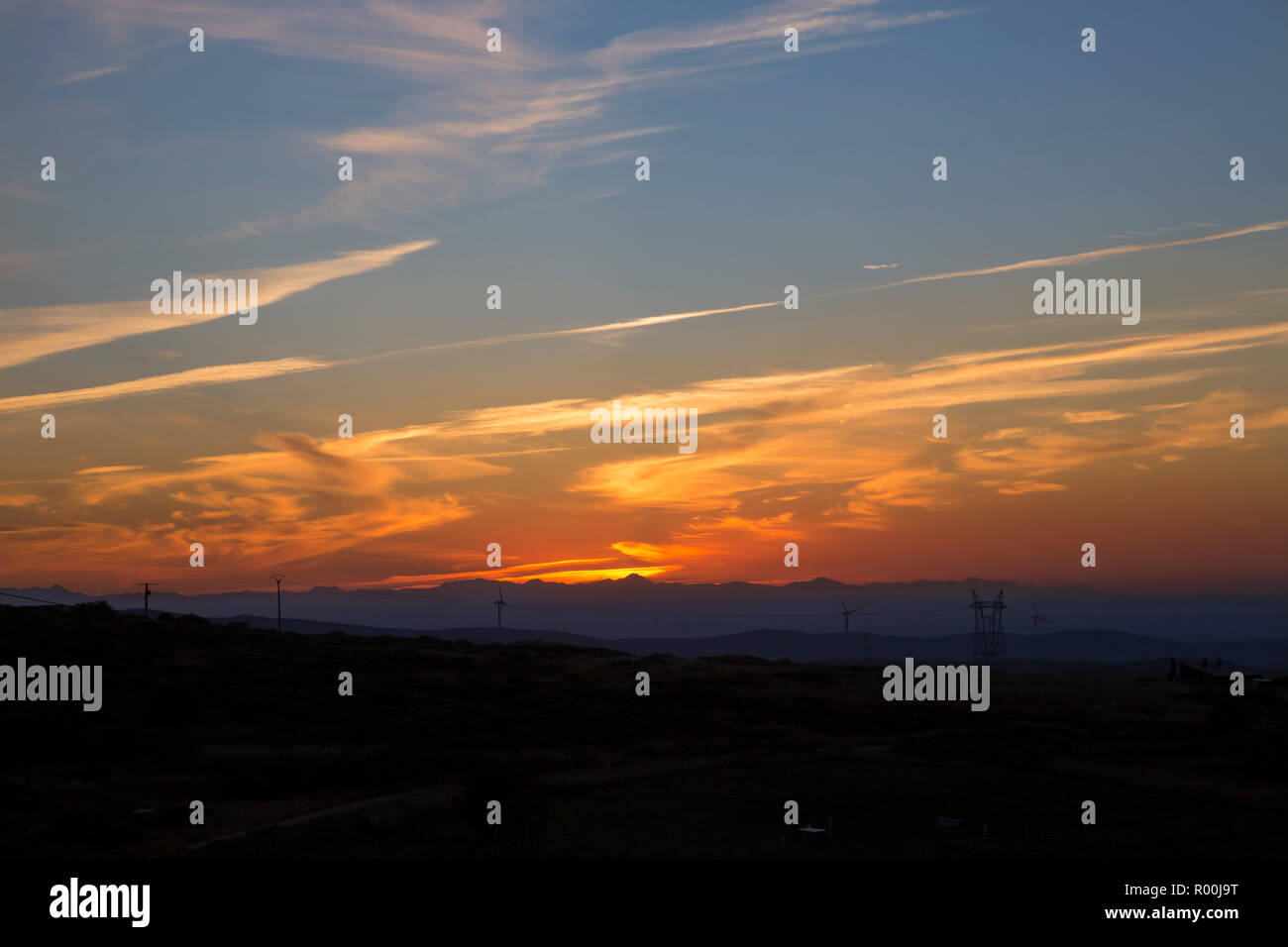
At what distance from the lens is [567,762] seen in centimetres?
5803

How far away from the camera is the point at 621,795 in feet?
149

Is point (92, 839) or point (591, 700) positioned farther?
point (591, 700)

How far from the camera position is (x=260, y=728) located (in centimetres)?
6506

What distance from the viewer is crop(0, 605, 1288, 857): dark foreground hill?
118ft

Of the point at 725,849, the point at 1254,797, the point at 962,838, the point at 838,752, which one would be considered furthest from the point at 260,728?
the point at 1254,797

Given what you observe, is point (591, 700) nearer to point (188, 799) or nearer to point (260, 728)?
point (260, 728)

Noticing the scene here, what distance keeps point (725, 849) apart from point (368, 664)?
6337 centimetres

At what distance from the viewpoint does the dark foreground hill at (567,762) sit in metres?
36.0
